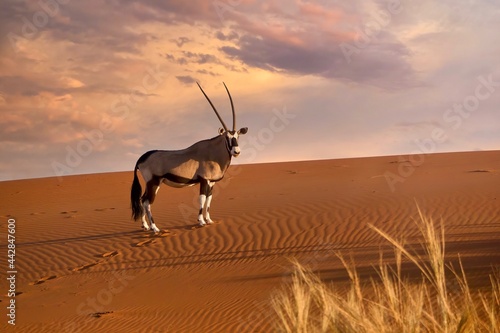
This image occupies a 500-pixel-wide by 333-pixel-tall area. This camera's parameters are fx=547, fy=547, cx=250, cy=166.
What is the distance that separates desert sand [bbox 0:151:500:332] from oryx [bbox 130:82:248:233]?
2.96ft

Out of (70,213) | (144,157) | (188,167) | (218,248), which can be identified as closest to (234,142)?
(188,167)

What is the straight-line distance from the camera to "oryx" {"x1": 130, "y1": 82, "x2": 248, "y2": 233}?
1409cm

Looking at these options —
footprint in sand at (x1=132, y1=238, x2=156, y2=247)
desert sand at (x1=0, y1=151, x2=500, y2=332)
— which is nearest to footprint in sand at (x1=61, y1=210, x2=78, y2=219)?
desert sand at (x1=0, y1=151, x2=500, y2=332)

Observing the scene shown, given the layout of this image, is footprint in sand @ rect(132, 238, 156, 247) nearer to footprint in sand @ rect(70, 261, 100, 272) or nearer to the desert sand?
the desert sand

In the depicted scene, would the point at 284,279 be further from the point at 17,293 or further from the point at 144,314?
the point at 17,293

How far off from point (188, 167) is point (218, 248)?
9.64 feet

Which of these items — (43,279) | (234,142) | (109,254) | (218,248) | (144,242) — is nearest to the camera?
(43,279)

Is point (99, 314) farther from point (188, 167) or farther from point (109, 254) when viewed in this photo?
point (188, 167)

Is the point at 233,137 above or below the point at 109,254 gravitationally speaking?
above

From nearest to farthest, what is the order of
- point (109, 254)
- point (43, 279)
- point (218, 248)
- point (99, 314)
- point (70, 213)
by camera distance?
point (99, 314) → point (43, 279) → point (218, 248) → point (109, 254) → point (70, 213)

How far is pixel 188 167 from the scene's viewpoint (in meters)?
14.1

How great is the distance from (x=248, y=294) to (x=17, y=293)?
4.82 m

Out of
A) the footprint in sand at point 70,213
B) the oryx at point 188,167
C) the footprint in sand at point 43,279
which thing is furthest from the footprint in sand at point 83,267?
the footprint in sand at point 70,213

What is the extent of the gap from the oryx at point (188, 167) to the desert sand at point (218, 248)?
0.90 meters
